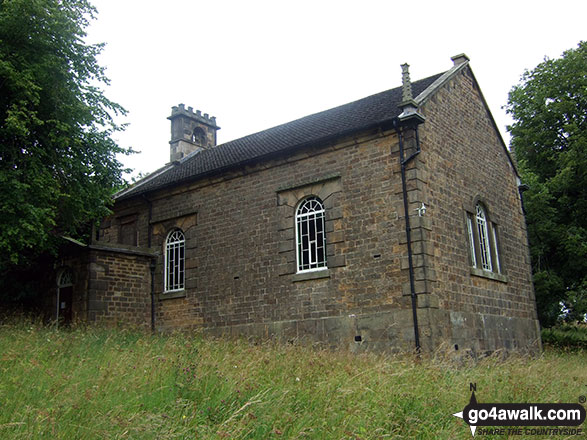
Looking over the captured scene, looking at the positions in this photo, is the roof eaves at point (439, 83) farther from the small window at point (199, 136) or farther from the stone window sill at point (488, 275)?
the small window at point (199, 136)

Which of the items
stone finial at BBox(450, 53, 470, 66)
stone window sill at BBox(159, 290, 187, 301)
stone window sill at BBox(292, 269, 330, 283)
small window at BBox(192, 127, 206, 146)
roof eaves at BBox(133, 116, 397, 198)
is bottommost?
stone window sill at BBox(159, 290, 187, 301)

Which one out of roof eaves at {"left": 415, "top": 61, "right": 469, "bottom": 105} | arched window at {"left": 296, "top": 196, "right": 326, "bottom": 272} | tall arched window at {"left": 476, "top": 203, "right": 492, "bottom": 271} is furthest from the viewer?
tall arched window at {"left": 476, "top": 203, "right": 492, "bottom": 271}

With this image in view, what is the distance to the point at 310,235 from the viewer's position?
15641mm

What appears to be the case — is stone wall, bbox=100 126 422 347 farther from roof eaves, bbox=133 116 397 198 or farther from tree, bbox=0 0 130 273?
A: tree, bbox=0 0 130 273

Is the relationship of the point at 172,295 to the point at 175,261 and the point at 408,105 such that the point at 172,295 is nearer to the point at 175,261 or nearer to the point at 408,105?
the point at 175,261

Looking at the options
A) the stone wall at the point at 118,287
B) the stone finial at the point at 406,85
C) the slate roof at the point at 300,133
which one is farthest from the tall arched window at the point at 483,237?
the stone wall at the point at 118,287

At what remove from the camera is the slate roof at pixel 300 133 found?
15492 mm

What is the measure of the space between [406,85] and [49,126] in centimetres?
943

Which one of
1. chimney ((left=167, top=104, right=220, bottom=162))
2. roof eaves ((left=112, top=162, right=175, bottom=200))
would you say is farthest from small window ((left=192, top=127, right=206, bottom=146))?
roof eaves ((left=112, top=162, right=175, bottom=200))

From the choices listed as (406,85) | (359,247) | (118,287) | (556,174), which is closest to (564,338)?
(556,174)

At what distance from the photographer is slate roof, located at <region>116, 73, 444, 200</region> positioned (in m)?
15.5

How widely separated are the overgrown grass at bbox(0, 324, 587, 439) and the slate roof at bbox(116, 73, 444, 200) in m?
7.37

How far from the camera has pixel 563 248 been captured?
74.3 feet

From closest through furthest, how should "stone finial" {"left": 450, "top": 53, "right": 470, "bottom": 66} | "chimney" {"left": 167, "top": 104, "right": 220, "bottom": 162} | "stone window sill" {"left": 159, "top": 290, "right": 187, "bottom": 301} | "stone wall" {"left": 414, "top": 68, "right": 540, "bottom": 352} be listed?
"stone wall" {"left": 414, "top": 68, "right": 540, "bottom": 352}, "stone window sill" {"left": 159, "top": 290, "right": 187, "bottom": 301}, "stone finial" {"left": 450, "top": 53, "right": 470, "bottom": 66}, "chimney" {"left": 167, "top": 104, "right": 220, "bottom": 162}
